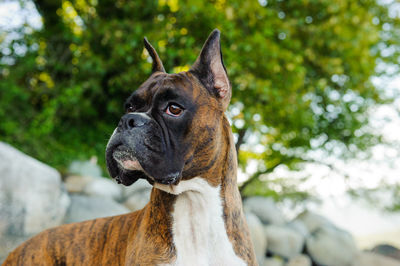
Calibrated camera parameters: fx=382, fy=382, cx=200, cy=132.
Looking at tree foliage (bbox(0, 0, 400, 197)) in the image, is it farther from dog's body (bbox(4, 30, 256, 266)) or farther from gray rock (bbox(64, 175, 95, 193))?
dog's body (bbox(4, 30, 256, 266))

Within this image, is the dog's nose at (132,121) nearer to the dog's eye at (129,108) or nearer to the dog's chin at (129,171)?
the dog's chin at (129,171)

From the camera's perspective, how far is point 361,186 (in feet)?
31.4

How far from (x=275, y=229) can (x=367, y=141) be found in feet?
12.9

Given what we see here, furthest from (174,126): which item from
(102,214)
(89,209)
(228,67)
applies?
(228,67)

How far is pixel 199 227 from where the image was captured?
251cm

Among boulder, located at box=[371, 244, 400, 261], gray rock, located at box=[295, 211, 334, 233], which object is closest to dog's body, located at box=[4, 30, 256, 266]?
gray rock, located at box=[295, 211, 334, 233]

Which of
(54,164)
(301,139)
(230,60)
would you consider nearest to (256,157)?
(301,139)

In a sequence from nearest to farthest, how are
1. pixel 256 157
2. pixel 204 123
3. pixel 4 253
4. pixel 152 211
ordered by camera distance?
1. pixel 204 123
2. pixel 152 211
3. pixel 4 253
4. pixel 256 157

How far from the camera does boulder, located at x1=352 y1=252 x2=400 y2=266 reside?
705 cm

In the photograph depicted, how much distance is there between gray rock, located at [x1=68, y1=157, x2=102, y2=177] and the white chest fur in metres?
7.03

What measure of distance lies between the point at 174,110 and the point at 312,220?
664cm

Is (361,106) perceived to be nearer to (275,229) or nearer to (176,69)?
(275,229)

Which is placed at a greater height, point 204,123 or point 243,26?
point 243,26

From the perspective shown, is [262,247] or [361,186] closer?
[262,247]
